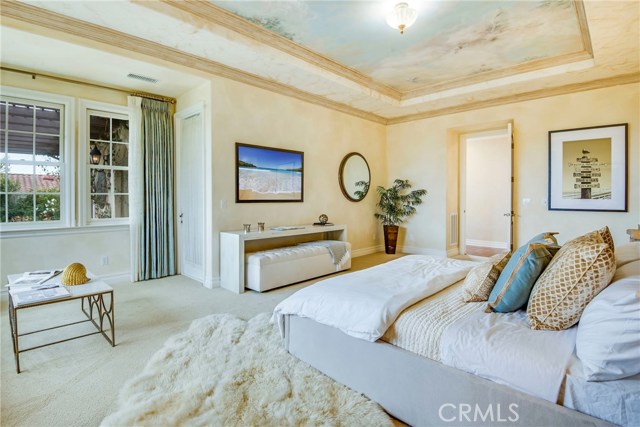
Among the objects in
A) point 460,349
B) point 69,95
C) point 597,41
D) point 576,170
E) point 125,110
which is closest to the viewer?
point 460,349

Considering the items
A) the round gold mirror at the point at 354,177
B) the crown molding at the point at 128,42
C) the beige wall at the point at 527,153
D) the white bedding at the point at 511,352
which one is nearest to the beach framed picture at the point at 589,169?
the beige wall at the point at 527,153

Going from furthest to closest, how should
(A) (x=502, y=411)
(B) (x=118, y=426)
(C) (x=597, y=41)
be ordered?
(C) (x=597, y=41) < (B) (x=118, y=426) < (A) (x=502, y=411)

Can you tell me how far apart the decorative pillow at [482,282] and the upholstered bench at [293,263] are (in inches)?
95.9

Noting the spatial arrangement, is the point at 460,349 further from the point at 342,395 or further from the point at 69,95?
the point at 69,95

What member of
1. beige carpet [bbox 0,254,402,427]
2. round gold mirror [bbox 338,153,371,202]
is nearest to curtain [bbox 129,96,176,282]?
beige carpet [bbox 0,254,402,427]

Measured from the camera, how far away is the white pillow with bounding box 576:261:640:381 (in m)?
1.06

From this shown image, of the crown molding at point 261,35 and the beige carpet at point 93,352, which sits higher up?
the crown molding at point 261,35

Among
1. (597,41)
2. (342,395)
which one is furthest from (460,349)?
(597,41)

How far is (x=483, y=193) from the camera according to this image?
7551 mm

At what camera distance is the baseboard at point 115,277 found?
4148 millimetres

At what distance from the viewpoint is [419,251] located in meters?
6.13

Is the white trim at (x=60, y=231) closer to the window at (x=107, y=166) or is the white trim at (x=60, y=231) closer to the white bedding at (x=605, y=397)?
the window at (x=107, y=166)

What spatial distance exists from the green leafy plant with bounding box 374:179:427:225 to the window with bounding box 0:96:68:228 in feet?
16.4

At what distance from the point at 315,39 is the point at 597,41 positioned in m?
2.90
